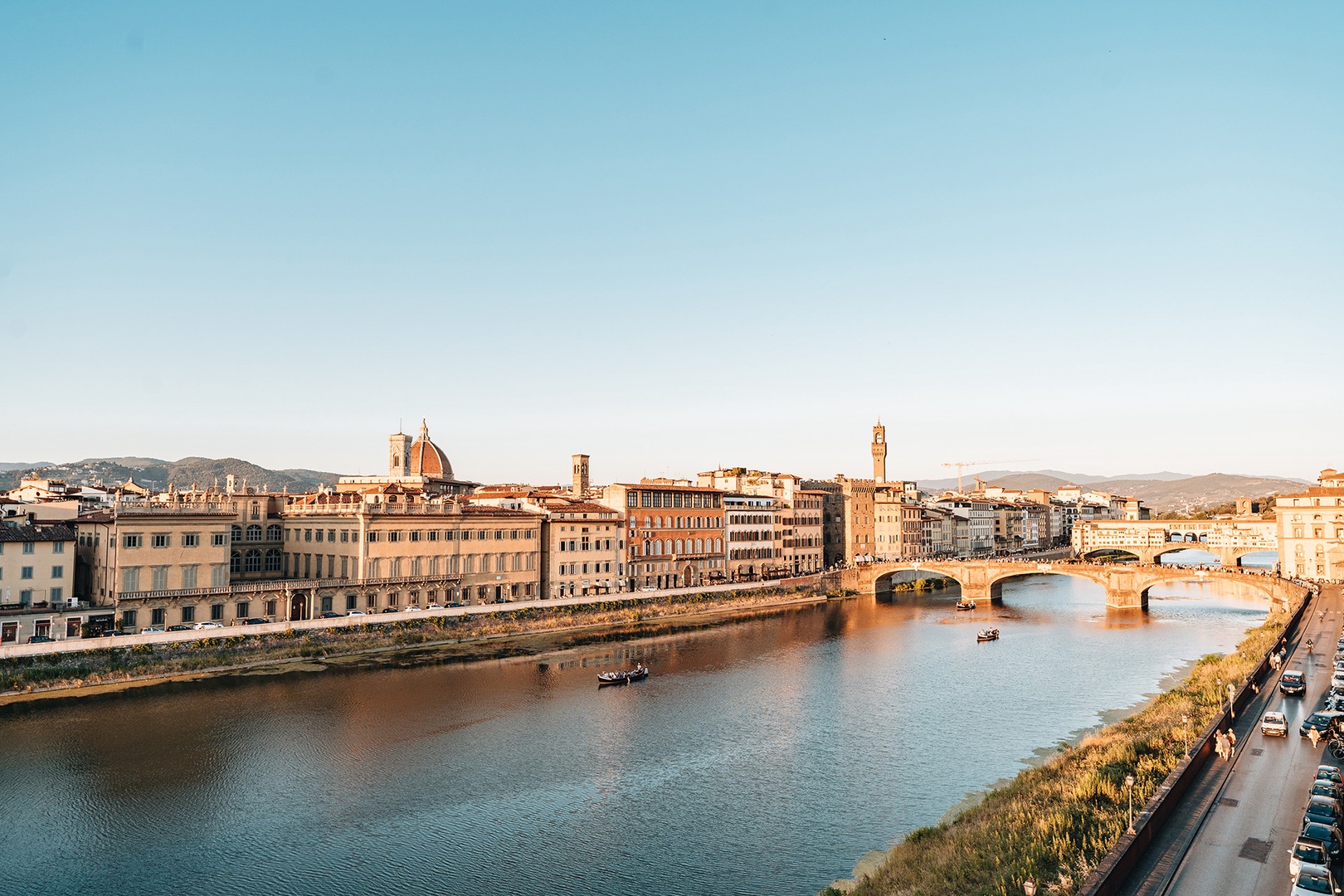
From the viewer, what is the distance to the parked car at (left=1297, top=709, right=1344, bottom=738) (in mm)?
33031

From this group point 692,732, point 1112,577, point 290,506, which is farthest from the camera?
point 1112,577

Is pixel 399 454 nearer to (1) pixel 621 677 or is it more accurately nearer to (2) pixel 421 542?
(2) pixel 421 542

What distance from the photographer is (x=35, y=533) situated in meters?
57.2

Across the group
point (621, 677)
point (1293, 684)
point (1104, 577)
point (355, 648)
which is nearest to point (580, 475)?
point (355, 648)

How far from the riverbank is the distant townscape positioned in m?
5.08

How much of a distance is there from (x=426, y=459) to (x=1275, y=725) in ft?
296

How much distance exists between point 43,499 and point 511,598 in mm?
41637

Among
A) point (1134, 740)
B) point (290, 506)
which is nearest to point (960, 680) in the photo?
point (1134, 740)

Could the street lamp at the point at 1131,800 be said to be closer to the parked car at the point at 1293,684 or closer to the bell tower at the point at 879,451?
the parked car at the point at 1293,684

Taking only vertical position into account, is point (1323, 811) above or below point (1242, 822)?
above

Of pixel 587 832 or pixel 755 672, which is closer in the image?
pixel 587 832

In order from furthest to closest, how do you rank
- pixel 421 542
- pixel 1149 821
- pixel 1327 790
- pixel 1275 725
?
pixel 421 542
pixel 1275 725
pixel 1327 790
pixel 1149 821

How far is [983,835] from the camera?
2755 cm

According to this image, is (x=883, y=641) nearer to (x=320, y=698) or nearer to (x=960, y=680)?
(x=960, y=680)
